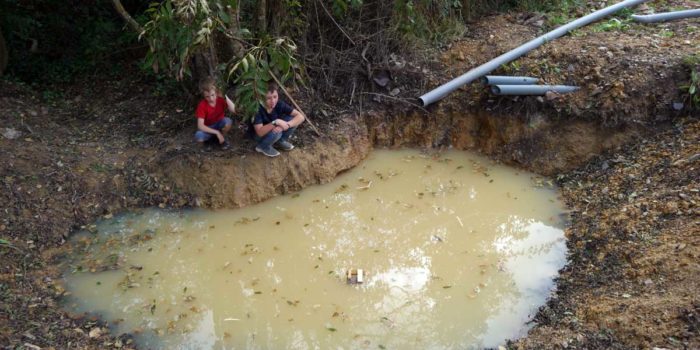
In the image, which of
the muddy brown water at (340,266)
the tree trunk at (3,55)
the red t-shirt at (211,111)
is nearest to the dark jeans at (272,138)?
the red t-shirt at (211,111)

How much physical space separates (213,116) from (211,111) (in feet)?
0.22

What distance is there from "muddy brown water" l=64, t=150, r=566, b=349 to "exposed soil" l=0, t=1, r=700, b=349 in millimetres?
201

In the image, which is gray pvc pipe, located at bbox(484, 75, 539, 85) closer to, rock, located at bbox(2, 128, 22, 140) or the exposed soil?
the exposed soil

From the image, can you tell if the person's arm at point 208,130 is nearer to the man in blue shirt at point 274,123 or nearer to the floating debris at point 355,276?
the man in blue shirt at point 274,123

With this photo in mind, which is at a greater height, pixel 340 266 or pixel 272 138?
pixel 272 138

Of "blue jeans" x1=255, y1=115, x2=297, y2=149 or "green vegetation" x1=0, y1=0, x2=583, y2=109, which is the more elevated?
"green vegetation" x1=0, y1=0, x2=583, y2=109

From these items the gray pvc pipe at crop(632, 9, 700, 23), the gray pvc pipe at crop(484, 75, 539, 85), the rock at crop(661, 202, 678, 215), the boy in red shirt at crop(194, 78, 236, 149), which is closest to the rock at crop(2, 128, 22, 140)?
the boy in red shirt at crop(194, 78, 236, 149)

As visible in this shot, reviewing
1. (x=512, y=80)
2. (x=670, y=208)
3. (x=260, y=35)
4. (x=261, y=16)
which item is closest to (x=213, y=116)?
(x=260, y=35)

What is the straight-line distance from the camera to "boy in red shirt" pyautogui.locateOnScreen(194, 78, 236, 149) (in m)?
4.72

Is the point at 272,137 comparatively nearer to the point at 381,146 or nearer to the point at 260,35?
the point at 260,35

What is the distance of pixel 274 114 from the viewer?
4.91m

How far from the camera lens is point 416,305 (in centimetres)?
392

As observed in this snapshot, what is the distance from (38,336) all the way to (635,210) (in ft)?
14.6

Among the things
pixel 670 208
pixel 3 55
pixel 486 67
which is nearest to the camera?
pixel 670 208
